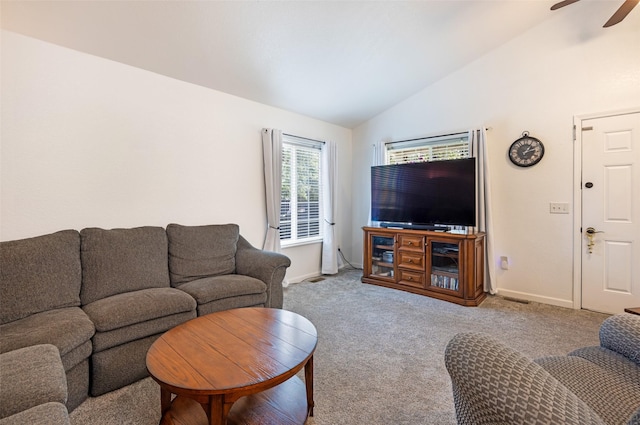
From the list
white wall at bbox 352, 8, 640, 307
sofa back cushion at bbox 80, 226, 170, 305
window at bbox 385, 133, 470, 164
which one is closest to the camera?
sofa back cushion at bbox 80, 226, 170, 305

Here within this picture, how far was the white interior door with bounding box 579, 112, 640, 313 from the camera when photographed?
3.02 metres

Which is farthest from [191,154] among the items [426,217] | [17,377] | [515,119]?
[515,119]

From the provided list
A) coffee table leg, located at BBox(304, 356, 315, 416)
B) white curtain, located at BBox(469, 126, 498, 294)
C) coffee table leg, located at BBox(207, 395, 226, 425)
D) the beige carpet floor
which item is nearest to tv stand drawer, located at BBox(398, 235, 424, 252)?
the beige carpet floor

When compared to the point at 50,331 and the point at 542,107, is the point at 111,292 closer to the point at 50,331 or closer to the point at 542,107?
the point at 50,331

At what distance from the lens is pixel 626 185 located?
120 inches

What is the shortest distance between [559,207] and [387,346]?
103 inches

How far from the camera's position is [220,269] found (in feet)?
9.55

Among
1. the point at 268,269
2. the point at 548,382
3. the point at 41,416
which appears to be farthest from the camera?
the point at 268,269

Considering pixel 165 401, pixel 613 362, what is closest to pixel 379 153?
pixel 613 362

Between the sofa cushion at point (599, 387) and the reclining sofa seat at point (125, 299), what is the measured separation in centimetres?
219

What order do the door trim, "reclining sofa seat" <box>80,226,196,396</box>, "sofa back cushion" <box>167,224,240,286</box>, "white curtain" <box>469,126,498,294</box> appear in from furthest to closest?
1. "white curtain" <box>469,126,498,294</box>
2. the door trim
3. "sofa back cushion" <box>167,224,240,286</box>
4. "reclining sofa seat" <box>80,226,196,396</box>

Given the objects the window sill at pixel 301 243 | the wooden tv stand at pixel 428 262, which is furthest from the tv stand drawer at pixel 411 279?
the window sill at pixel 301 243

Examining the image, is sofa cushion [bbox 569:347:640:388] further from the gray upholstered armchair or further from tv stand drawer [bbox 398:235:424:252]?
tv stand drawer [bbox 398:235:424:252]

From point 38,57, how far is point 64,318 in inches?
78.6
